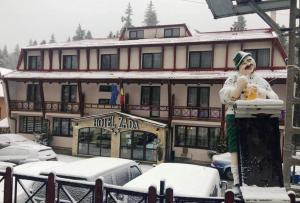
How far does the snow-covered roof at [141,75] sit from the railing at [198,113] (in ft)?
7.28

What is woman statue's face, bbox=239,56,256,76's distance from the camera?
480 centimetres

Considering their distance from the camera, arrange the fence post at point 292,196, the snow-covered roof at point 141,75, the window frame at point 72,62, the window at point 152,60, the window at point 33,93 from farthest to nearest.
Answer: the window at point 33,93 < the window frame at point 72,62 < the window at point 152,60 < the snow-covered roof at point 141,75 < the fence post at point 292,196

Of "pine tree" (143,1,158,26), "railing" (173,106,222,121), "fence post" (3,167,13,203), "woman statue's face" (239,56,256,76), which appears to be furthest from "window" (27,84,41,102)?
"pine tree" (143,1,158,26)

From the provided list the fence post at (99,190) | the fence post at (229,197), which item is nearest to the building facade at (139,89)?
the fence post at (99,190)

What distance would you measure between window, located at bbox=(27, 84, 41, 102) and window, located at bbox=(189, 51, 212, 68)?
13.2 metres

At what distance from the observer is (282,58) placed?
22.8 meters

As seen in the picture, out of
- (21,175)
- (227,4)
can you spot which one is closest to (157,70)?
(227,4)

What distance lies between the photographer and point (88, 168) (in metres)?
8.08

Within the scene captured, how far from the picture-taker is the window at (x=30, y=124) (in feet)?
95.5

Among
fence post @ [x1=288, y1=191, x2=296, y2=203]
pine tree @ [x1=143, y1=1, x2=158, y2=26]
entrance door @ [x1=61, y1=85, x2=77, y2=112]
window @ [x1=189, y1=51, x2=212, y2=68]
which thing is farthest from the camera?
pine tree @ [x1=143, y1=1, x2=158, y2=26]

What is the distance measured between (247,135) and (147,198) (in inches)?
62.9

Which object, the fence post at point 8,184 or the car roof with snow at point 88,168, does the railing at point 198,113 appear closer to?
the car roof with snow at point 88,168

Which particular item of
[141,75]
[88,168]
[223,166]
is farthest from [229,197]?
[141,75]

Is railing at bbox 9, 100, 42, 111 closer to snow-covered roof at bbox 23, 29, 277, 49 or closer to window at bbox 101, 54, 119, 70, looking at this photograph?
snow-covered roof at bbox 23, 29, 277, 49
